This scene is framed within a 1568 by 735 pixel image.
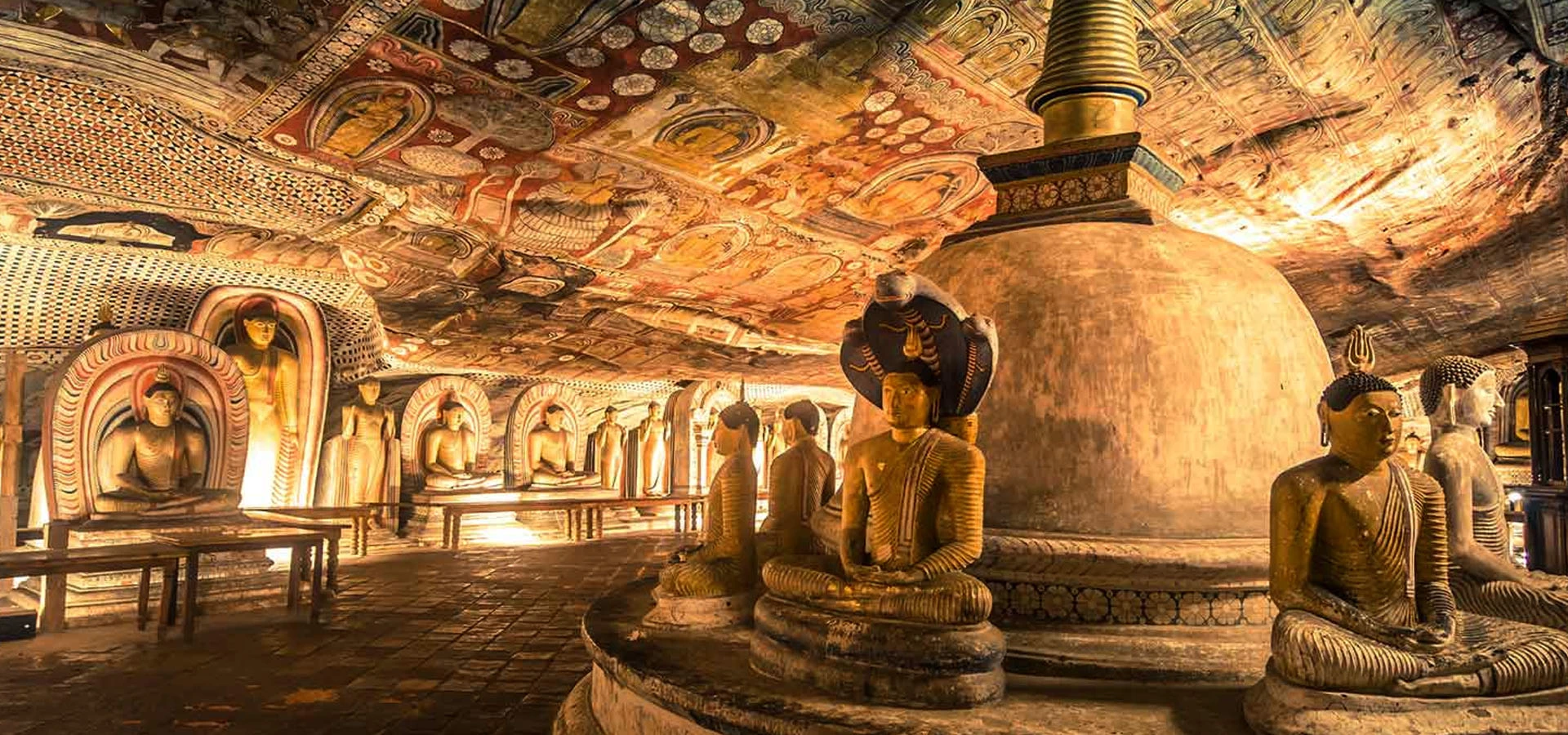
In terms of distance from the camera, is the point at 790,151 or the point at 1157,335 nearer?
the point at 1157,335

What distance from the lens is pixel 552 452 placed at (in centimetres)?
1291

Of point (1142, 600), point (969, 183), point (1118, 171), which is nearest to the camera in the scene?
point (1142, 600)

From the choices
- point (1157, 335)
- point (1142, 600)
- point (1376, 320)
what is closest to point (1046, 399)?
point (1157, 335)

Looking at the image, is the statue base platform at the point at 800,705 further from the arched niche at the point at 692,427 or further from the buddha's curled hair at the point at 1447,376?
the arched niche at the point at 692,427

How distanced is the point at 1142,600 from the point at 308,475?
938 centimetres

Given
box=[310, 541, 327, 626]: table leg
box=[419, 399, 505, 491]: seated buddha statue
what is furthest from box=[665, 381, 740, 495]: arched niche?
box=[310, 541, 327, 626]: table leg

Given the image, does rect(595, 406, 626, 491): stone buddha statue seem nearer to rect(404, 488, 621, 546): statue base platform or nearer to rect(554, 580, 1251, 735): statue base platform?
rect(404, 488, 621, 546): statue base platform

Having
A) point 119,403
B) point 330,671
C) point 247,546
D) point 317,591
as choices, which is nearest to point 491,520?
point 119,403

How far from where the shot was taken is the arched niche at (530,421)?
12.5 meters

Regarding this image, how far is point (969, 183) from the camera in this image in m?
9.10

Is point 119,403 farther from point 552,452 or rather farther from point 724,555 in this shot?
point 724,555

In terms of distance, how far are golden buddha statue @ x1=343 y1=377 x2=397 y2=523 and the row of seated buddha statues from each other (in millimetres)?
8215

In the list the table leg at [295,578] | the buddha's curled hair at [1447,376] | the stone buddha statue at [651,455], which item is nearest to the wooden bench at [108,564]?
the table leg at [295,578]

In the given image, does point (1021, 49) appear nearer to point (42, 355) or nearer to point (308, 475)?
point (308, 475)
